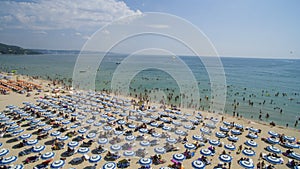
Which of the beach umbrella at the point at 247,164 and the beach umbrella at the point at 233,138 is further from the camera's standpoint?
the beach umbrella at the point at 233,138

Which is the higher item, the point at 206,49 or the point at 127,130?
the point at 206,49

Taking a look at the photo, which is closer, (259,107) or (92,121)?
(92,121)

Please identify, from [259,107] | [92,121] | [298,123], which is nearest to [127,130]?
[92,121]

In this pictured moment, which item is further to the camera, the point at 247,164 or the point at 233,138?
the point at 233,138

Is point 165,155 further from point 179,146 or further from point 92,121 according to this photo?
point 92,121

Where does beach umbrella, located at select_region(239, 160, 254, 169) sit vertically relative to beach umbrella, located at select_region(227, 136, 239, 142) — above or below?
above

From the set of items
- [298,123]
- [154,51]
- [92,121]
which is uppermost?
[154,51]

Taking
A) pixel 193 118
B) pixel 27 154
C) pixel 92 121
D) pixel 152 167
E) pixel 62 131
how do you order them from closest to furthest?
pixel 152 167, pixel 27 154, pixel 62 131, pixel 92 121, pixel 193 118

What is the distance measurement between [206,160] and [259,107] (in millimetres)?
26204

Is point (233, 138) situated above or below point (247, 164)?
below

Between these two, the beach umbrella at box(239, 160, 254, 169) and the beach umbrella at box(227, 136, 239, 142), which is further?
the beach umbrella at box(227, 136, 239, 142)

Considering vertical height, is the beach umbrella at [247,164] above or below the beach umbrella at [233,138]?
above

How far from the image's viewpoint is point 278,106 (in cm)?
3450

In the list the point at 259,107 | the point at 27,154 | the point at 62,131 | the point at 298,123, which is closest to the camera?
the point at 27,154
